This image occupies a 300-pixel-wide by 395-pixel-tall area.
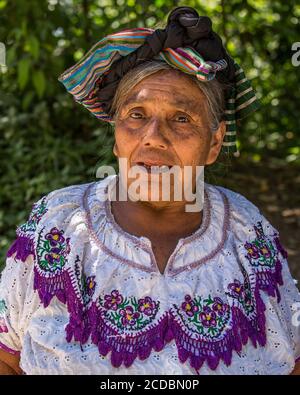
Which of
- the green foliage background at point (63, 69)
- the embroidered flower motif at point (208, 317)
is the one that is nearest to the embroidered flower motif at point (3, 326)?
the embroidered flower motif at point (208, 317)

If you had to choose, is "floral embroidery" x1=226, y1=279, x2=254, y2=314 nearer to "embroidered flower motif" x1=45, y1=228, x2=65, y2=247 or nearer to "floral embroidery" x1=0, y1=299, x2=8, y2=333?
"embroidered flower motif" x1=45, y1=228, x2=65, y2=247

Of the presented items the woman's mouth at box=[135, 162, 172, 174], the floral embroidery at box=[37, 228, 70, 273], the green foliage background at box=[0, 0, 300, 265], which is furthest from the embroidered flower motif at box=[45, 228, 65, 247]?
the green foliage background at box=[0, 0, 300, 265]

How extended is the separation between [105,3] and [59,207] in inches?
97.8

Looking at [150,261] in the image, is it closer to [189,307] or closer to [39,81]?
[189,307]

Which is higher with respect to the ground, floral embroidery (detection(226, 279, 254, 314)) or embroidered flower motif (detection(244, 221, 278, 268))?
embroidered flower motif (detection(244, 221, 278, 268))

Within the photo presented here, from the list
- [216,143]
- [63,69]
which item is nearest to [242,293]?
[216,143]

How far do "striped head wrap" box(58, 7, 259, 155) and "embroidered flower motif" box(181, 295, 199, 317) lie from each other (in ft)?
Result: 2.30

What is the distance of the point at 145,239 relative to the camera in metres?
2.34

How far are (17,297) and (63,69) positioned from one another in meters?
2.36

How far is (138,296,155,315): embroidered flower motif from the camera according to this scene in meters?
2.23

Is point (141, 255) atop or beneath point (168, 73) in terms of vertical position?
beneath
